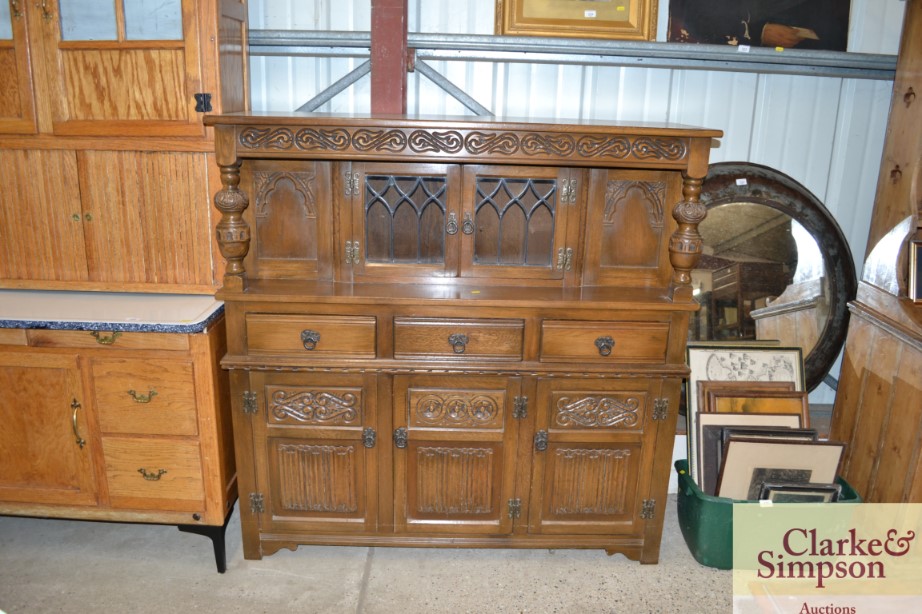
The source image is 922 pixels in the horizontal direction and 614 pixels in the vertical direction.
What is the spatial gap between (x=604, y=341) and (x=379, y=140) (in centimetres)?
108

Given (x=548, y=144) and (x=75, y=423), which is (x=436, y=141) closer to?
(x=548, y=144)

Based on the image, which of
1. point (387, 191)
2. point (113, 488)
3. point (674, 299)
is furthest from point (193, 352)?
point (674, 299)

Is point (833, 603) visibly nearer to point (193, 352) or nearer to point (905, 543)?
point (905, 543)

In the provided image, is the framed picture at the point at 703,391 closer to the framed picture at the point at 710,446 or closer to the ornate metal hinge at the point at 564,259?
the framed picture at the point at 710,446

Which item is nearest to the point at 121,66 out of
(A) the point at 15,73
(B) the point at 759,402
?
(A) the point at 15,73

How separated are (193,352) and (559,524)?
153 centimetres

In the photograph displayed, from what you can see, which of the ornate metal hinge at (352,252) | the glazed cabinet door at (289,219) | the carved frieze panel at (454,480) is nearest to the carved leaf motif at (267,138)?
the glazed cabinet door at (289,219)

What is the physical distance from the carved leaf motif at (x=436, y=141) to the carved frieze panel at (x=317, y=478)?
1.15 metres

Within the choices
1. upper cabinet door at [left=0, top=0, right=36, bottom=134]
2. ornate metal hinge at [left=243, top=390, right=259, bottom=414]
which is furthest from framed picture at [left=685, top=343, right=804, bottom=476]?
upper cabinet door at [left=0, top=0, right=36, bottom=134]

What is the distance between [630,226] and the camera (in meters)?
2.62

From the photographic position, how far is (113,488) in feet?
8.46

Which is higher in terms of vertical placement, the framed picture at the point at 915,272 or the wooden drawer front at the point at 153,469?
the framed picture at the point at 915,272

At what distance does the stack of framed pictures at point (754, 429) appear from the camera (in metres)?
2.62

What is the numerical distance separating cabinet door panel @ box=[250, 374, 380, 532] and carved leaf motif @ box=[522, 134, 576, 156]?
3.29ft
